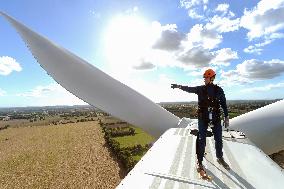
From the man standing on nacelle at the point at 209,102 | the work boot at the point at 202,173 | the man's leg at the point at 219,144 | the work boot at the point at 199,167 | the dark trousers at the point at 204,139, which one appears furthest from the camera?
the man standing on nacelle at the point at 209,102

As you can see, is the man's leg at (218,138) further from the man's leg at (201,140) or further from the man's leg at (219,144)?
the man's leg at (201,140)

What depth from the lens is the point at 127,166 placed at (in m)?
51.2

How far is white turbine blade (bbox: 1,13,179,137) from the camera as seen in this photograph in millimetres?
5840

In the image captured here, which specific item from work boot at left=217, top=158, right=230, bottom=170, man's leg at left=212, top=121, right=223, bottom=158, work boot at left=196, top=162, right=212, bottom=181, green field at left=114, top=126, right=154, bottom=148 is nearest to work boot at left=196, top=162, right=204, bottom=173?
work boot at left=196, top=162, right=212, bottom=181

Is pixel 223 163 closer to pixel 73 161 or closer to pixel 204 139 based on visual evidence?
pixel 204 139

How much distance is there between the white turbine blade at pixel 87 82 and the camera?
584 centimetres

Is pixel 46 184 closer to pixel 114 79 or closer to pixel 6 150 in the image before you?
pixel 6 150

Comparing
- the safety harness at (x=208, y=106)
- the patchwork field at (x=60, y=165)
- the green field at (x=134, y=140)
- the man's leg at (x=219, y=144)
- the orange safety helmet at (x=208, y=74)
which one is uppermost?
the orange safety helmet at (x=208, y=74)

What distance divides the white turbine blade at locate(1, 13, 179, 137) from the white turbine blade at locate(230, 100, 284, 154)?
2.06 meters

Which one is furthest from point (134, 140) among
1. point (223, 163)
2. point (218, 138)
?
point (223, 163)

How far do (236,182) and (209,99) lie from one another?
70.1 inches

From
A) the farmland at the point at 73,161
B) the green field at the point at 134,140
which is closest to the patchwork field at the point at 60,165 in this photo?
the farmland at the point at 73,161

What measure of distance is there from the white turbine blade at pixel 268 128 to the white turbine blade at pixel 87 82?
81.0 inches

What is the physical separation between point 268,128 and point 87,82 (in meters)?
3.56
